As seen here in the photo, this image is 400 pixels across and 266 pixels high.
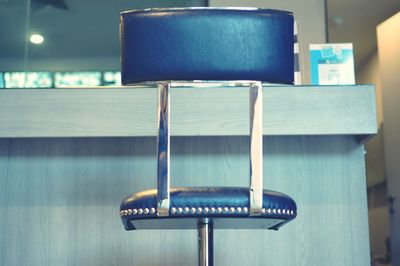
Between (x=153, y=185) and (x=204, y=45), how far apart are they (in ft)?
3.13

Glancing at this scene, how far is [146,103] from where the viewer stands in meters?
2.04

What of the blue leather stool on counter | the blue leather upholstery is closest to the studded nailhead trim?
the blue leather stool on counter

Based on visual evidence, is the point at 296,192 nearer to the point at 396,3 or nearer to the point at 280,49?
the point at 280,49

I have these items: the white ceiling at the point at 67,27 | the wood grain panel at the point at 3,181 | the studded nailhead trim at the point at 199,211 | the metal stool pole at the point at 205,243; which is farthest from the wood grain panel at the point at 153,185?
the white ceiling at the point at 67,27

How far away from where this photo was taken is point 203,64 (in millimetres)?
1377

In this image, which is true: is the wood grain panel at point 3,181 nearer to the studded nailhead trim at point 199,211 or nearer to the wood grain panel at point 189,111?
the wood grain panel at point 189,111

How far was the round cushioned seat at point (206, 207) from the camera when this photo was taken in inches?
54.1

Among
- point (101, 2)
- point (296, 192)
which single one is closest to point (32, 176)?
point (296, 192)

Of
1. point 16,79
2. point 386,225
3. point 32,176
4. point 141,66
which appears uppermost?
point 16,79

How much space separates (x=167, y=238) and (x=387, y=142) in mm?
3674

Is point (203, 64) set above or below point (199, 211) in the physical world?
above

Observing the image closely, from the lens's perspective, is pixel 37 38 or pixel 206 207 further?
pixel 37 38

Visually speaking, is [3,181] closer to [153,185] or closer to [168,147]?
[153,185]

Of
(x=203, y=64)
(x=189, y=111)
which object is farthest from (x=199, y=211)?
(x=189, y=111)
